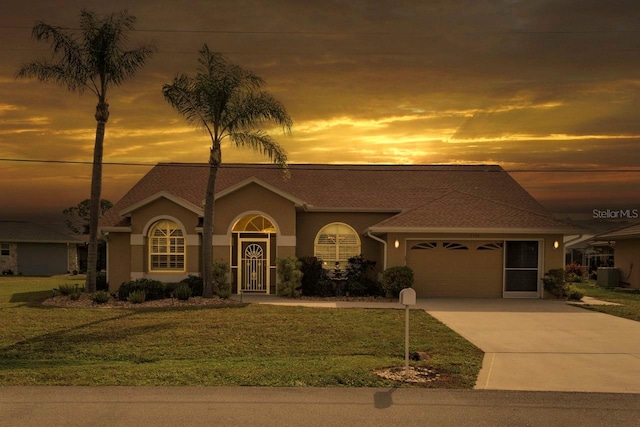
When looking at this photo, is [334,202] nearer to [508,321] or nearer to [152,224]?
[152,224]

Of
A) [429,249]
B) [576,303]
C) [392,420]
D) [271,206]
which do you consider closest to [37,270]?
[271,206]

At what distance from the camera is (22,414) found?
8.23m

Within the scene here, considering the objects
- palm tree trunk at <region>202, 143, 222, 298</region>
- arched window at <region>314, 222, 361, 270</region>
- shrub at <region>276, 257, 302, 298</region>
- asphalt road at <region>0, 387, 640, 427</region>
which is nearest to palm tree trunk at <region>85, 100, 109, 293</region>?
palm tree trunk at <region>202, 143, 222, 298</region>

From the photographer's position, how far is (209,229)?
22.3 metres

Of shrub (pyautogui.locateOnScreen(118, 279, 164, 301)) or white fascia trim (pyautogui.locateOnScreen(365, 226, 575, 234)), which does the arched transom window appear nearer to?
shrub (pyautogui.locateOnScreen(118, 279, 164, 301))

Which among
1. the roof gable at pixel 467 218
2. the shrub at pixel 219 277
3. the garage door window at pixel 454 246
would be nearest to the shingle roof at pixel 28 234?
the shrub at pixel 219 277

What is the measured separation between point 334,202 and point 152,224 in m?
7.59

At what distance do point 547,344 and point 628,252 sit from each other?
22.2m

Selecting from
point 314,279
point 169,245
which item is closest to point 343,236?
point 314,279

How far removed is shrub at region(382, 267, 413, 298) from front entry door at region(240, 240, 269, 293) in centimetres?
507

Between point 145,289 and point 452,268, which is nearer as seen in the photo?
point 145,289

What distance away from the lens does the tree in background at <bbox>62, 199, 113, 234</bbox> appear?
173 ft

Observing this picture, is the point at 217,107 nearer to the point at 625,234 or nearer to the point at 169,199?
the point at 169,199

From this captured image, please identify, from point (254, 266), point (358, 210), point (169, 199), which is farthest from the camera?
point (358, 210)
